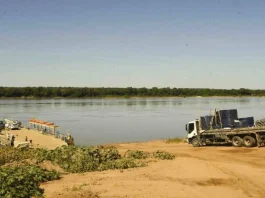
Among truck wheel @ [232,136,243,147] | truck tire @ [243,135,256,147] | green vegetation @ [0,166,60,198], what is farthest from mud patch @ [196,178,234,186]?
truck wheel @ [232,136,243,147]

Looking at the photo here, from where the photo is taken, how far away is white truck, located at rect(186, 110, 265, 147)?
2883cm

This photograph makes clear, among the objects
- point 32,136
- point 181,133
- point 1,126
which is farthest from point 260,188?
point 1,126

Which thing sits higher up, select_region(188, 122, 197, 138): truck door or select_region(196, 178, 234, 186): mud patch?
select_region(188, 122, 197, 138): truck door

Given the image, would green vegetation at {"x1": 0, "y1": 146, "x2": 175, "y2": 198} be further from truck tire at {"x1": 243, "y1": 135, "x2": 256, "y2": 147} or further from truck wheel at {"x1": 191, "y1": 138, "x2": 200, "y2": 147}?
truck tire at {"x1": 243, "y1": 135, "x2": 256, "y2": 147}

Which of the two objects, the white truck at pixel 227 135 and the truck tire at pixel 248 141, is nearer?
the white truck at pixel 227 135

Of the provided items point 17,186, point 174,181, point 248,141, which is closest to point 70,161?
point 174,181

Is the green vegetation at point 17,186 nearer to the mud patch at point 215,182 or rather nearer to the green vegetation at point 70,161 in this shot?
the green vegetation at point 70,161

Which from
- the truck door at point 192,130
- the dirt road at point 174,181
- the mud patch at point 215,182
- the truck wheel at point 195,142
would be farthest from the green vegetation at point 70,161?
the truck door at point 192,130

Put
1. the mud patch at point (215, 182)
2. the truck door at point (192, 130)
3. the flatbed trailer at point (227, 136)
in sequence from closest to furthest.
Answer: the mud patch at point (215, 182)
the flatbed trailer at point (227, 136)
the truck door at point (192, 130)

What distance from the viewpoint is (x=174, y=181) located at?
57.5ft

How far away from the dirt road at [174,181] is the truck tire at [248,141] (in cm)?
561

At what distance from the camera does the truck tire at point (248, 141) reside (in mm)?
29094

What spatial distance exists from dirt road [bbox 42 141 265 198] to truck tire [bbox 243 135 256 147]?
18.4ft

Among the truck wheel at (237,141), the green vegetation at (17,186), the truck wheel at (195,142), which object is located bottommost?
the truck wheel at (195,142)
